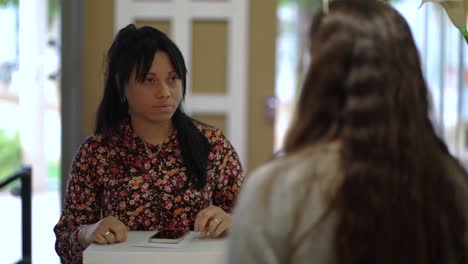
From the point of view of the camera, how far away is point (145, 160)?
2018 millimetres

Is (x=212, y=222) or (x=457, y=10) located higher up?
(x=457, y=10)

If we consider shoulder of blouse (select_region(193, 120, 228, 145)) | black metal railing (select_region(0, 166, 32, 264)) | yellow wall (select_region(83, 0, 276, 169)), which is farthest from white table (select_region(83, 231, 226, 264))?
yellow wall (select_region(83, 0, 276, 169))

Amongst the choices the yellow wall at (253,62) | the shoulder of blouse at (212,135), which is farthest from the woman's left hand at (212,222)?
the yellow wall at (253,62)

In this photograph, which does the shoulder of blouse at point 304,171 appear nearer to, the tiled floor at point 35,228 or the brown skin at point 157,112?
the brown skin at point 157,112

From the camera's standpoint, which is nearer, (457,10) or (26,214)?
(457,10)

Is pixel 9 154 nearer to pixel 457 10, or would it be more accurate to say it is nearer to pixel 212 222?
pixel 212 222

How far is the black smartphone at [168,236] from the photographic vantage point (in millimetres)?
1714

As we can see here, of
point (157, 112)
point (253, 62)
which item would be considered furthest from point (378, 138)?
point (253, 62)

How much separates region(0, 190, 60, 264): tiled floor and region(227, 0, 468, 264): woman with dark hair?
353 cm

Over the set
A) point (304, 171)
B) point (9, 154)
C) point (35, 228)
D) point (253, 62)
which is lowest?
point (35, 228)

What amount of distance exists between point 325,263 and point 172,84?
40.8 inches

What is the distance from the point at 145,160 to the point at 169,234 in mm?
288

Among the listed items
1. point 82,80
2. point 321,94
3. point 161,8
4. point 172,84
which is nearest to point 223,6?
point 161,8

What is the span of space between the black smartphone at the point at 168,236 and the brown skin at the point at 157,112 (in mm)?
41
